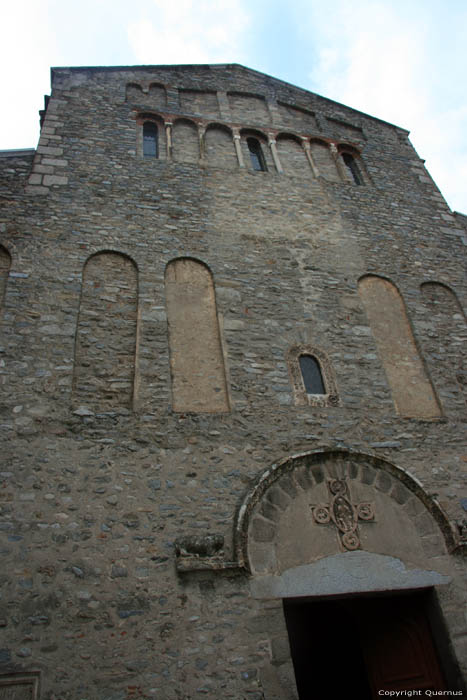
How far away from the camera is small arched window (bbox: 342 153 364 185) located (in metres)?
10.2

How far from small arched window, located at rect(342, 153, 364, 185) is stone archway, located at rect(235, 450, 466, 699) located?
642 centimetres

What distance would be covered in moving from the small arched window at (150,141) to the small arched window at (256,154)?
1878 millimetres

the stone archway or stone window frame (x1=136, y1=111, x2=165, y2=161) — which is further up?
stone window frame (x1=136, y1=111, x2=165, y2=161)

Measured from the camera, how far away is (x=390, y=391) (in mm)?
6781

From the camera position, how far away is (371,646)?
5754mm

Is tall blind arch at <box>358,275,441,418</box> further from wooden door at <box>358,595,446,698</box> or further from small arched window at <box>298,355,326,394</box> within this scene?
wooden door at <box>358,595,446,698</box>

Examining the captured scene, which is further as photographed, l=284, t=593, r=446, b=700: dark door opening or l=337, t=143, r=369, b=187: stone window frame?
l=337, t=143, r=369, b=187: stone window frame

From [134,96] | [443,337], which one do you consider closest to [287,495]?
[443,337]

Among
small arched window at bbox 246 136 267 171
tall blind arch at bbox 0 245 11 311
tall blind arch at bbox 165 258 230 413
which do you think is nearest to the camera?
tall blind arch at bbox 165 258 230 413

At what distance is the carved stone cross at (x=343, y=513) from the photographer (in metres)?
5.49

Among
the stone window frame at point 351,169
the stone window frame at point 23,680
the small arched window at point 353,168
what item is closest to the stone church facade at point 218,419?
the stone window frame at point 23,680

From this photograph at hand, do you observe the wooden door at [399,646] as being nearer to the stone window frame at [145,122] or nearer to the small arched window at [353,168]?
the small arched window at [353,168]

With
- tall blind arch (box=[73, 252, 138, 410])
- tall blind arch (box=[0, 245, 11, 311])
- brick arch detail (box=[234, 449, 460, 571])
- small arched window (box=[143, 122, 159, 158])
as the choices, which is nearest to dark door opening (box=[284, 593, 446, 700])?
brick arch detail (box=[234, 449, 460, 571])

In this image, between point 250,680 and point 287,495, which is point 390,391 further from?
point 250,680
